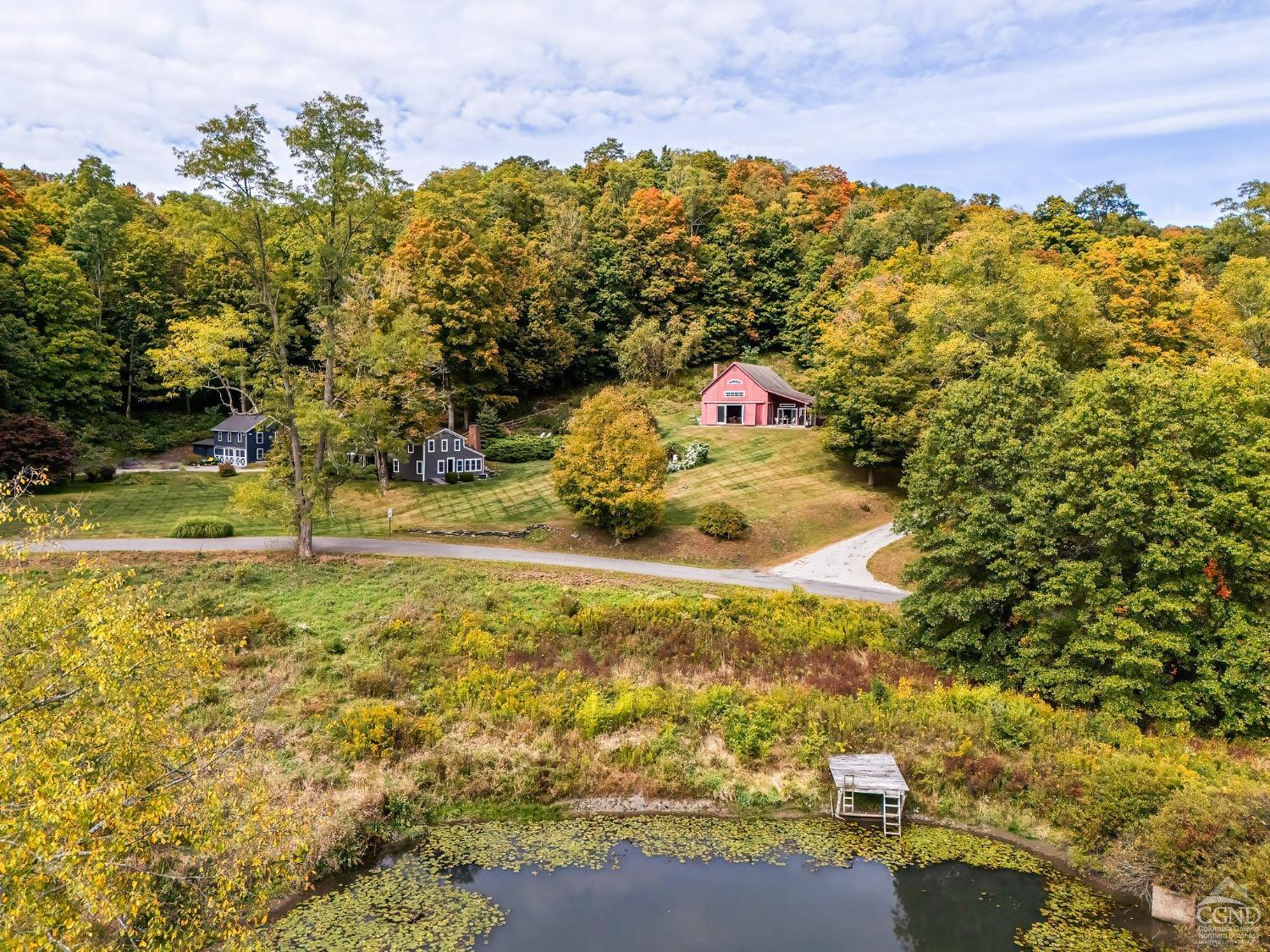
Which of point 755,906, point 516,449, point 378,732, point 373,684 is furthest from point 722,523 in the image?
point 755,906

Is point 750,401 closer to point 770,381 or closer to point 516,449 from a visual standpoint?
point 770,381

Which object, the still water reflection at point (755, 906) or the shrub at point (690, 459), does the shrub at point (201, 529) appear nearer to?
the shrub at point (690, 459)

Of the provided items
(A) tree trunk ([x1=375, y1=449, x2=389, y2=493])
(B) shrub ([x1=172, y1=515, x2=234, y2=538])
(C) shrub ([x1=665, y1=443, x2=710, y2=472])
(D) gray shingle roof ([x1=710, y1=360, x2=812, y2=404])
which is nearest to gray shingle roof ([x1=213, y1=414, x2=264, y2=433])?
(A) tree trunk ([x1=375, y1=449, x2=389, y2=493])

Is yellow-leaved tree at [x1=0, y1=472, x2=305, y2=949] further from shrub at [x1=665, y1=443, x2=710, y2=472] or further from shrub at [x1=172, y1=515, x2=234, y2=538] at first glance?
shrub at [x1=665, y1=443, x2=710, y2=472]

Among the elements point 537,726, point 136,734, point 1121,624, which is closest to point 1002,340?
point 1121,624

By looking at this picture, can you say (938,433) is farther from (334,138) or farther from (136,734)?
(334,138)
